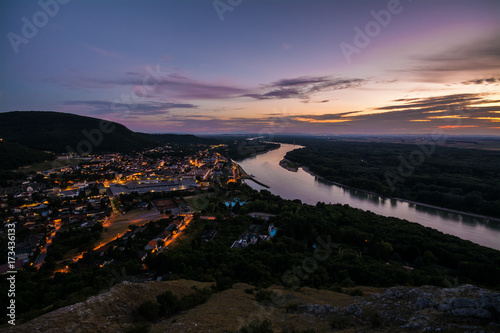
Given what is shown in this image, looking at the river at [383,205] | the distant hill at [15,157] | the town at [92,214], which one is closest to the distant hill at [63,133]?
the distant hill at [15,157]

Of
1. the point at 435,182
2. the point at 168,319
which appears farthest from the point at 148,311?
the point at 435,182

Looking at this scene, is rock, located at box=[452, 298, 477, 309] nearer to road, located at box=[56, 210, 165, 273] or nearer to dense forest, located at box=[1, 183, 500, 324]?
dense forest, located at box=[1, 183, 500, 324]

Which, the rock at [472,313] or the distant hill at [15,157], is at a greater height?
the distant hill at [15,157]

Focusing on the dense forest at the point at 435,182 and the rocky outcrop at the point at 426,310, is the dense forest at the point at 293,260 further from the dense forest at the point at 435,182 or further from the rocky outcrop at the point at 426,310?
the dense forest at the point at 435,182

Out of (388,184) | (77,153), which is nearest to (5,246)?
(388,184)

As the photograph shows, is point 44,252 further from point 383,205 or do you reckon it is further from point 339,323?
point 383,205
